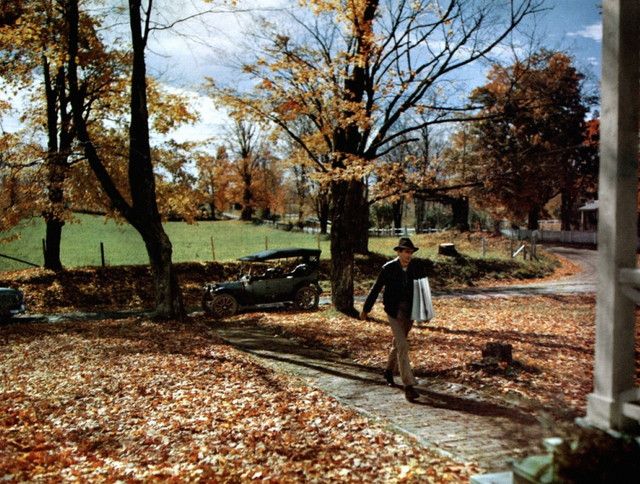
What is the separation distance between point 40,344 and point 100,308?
7.30 m

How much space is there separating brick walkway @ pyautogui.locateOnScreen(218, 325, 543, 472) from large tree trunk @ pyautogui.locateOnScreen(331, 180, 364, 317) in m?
5.10

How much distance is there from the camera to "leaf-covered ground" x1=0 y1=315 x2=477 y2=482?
5.24m

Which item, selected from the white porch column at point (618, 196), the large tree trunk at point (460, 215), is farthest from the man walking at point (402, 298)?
the large tree trunk at point (460, 215)

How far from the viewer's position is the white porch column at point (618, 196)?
13.5ft

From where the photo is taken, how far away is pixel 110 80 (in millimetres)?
20531

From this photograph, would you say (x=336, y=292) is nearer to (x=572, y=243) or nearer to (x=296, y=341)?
(x=296, y=341)

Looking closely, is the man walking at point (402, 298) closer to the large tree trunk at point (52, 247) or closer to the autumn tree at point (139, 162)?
the autumn tree at point (139, 162)

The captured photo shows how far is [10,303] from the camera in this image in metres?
16.5

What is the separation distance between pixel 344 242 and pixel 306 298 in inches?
122

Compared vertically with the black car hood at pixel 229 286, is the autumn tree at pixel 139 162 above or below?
above

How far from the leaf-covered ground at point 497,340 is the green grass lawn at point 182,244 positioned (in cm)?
1133

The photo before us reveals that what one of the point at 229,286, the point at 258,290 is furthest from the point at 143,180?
the point at 258,290

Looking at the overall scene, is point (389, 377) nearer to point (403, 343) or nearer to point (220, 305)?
point (403, 343)

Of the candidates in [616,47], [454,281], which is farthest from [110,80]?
[616,47]
